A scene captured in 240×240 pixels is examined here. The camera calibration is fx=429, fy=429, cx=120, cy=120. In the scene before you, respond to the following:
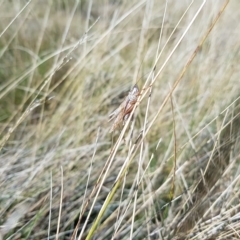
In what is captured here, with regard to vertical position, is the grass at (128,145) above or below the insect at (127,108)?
below

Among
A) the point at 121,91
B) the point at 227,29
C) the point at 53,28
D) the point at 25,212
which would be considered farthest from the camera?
the point at 53,28

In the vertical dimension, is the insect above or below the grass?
above

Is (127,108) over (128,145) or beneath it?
over

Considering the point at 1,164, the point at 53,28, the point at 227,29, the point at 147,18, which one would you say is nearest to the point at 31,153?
the point at 1,164

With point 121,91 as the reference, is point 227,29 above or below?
above

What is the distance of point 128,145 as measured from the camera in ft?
2.87

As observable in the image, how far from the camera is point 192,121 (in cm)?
111

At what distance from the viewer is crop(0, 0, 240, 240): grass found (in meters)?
0.71

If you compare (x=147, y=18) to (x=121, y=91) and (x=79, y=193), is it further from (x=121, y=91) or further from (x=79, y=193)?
(x=79, y=193)

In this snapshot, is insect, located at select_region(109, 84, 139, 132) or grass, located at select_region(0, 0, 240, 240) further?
grass, located at select_region(0, 0, 240, 240)

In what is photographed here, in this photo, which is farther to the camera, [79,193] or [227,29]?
[227,29]

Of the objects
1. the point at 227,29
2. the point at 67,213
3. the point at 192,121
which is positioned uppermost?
the point at 227,29

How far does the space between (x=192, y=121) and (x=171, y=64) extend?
301 mm

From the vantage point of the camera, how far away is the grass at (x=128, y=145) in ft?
2.35
